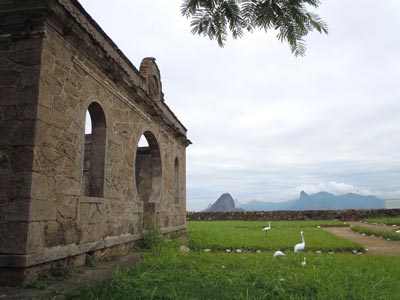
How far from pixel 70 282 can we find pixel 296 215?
20.7 m

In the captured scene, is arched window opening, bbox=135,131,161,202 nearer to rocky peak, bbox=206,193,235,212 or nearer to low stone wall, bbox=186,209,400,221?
low stone wall, bbox=186,209,400,221

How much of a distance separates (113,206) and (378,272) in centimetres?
475

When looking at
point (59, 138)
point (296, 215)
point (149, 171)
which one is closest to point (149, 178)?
point (149, 171)

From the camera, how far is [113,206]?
268 inches

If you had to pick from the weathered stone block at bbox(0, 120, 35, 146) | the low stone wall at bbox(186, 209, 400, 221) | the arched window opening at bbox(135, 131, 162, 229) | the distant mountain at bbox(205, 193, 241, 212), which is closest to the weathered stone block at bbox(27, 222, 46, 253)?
the weathered stone block at bbox(0, 120, 35, 146)

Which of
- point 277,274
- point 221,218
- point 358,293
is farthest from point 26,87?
point 221,218

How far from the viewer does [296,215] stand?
76.5 ft

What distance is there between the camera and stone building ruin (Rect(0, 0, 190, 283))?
436 centimetres

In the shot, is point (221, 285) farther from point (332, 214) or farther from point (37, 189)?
point (332, 214)

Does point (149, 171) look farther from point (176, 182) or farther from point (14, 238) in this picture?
point (14, 238)

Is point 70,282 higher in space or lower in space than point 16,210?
lower

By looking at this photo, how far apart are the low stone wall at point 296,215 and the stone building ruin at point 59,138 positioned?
665 inches

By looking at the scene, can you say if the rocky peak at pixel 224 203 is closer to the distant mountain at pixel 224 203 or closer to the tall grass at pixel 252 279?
the distant mountain at pixel 224 203

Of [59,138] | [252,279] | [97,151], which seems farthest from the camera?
[97,151]
